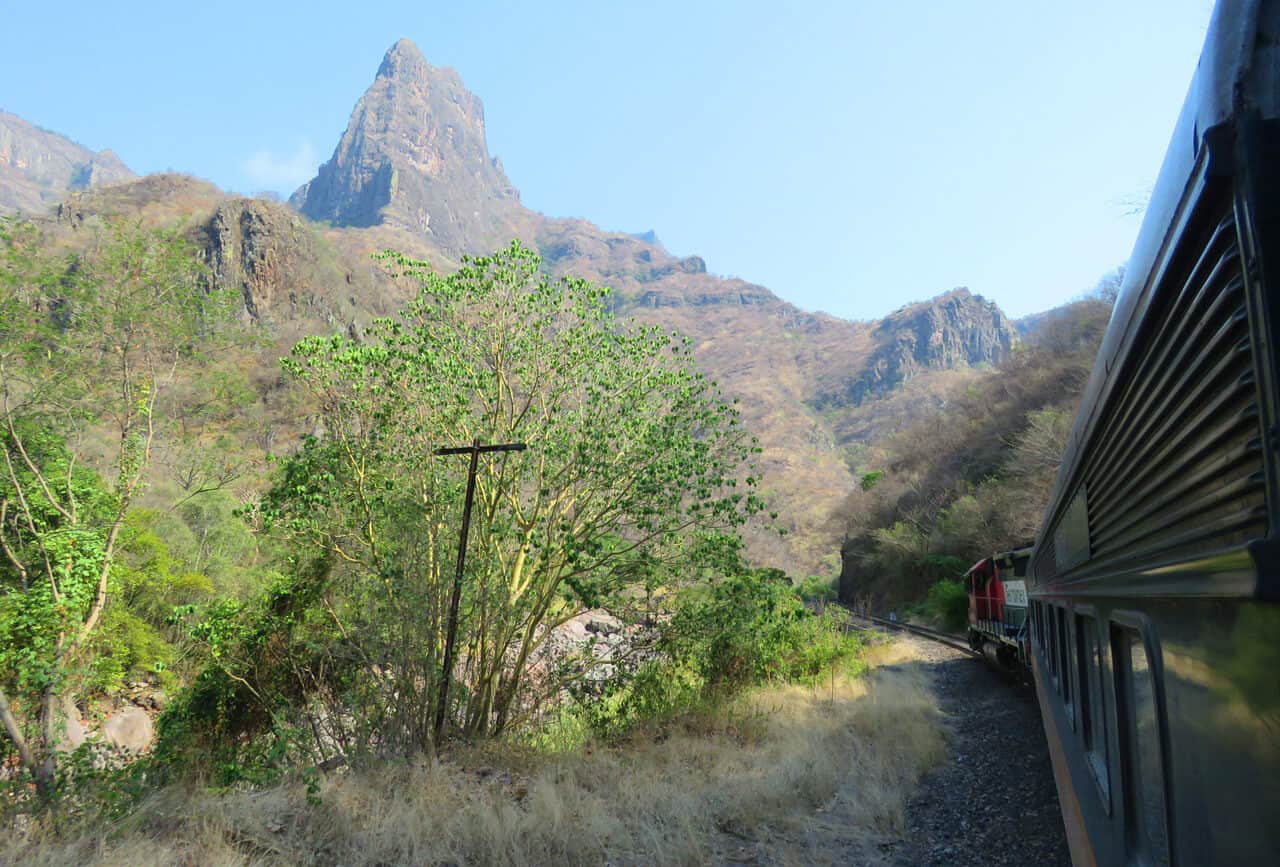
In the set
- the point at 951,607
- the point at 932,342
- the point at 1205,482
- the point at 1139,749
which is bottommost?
the point at 1139,749

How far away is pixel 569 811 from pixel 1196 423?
24.5 ft

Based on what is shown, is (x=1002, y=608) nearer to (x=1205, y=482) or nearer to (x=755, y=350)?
(x=1205, y=482)

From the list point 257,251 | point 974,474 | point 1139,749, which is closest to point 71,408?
point 1139,749

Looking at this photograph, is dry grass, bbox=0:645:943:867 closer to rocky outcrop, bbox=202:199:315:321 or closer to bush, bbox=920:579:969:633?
bush, bbox=920:579:969:633

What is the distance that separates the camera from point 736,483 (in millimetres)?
11945

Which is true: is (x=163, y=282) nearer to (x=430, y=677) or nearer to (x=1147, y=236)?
(x=430, y=677)

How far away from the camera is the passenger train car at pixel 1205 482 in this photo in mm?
1152

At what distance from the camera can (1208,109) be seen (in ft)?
4.38

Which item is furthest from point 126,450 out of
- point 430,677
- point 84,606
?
point 430,677

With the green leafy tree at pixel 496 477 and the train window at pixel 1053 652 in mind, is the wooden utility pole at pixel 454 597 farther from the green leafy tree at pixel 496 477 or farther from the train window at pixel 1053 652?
the train window at pixel 1053 652

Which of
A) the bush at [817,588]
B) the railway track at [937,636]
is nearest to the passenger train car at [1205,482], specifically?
the railway track at [937,636]

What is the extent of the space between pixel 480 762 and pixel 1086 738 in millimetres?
8532

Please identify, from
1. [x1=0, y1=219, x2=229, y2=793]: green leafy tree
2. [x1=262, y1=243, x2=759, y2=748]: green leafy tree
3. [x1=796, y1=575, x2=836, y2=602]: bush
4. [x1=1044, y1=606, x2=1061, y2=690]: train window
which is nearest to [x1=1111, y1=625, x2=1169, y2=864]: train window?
[x1=1044, y1=606, x2=1061, y2=690]: train window

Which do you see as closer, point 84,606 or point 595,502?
point 84,606
